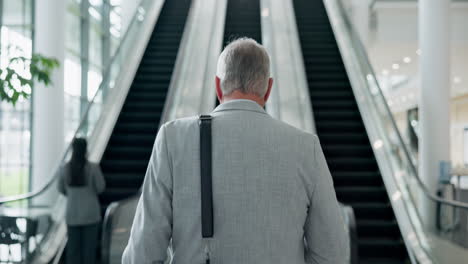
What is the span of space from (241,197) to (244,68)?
420 mm

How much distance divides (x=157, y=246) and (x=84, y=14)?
1315cm

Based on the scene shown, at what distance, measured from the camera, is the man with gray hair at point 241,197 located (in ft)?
4.92

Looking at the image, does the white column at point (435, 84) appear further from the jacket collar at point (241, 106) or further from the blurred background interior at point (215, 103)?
the jacket collar at point (241, 106)

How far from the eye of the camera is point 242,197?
4.94ft

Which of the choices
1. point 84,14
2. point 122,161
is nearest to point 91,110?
point 122,161

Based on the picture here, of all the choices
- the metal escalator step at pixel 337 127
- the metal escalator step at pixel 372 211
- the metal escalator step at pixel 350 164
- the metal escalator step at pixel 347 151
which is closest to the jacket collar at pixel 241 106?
the metal escalator step at pixel 372 211

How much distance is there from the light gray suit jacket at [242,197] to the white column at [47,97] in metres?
8.09

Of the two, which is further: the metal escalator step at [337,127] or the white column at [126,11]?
the white column at [126,11]

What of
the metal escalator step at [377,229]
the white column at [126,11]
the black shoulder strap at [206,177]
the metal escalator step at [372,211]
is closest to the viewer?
the black shoulder strap at [206,177]

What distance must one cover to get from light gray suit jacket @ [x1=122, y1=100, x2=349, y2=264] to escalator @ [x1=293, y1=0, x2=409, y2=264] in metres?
4.83

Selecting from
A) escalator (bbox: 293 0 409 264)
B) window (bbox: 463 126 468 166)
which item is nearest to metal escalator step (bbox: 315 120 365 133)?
escalator (bbox: 293 0 409 264)

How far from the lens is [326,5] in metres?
13.5

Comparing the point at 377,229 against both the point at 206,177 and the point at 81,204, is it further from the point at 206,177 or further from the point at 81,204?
the point at 206,177

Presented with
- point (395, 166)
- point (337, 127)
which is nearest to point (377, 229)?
point (395, 166)
